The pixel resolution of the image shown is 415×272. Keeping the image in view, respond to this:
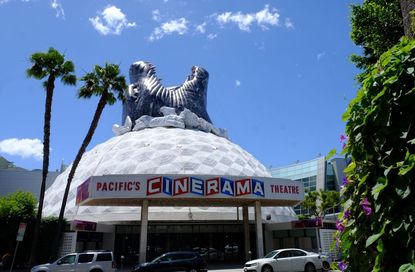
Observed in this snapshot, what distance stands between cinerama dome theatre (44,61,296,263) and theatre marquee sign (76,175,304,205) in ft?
1.98

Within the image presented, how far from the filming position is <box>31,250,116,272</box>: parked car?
20.8 metres

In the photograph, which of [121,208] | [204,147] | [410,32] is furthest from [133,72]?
[410,32]

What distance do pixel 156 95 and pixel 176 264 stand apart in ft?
114

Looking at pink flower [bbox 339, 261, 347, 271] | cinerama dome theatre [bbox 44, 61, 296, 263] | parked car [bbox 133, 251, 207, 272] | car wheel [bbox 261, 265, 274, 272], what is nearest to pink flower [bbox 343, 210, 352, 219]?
pink flower [bbox 339, 261, 347, 271]

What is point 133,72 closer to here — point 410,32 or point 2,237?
point 2,237

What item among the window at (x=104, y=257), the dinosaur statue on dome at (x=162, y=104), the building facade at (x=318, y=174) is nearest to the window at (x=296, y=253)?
the window at (x=104, y=257)

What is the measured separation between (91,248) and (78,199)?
18.5ft

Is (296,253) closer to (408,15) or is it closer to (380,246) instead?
(408,15)

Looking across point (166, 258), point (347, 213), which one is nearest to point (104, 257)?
point (166, 258)

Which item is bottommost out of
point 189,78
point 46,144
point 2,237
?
point 2,237

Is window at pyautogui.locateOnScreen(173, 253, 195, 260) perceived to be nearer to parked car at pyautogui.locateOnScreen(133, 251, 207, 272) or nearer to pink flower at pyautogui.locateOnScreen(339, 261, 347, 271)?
parked car at pyautogui.locateOnScreen(133, 251, 207, 272)

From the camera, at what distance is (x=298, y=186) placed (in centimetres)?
2898

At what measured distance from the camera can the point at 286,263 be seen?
21016mm

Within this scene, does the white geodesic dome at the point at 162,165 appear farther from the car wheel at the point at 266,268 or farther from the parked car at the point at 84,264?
the car wheel at the point at 266,268
